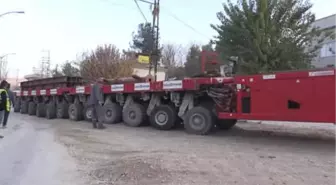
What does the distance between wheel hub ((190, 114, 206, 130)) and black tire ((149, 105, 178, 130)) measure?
1.17 meters

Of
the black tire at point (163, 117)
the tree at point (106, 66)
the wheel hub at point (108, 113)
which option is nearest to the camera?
the black tire at point (163, 117)

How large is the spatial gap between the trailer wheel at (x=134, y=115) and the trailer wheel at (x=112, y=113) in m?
0.64

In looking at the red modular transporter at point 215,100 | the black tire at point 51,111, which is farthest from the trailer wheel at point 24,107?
the red modular transporter at point 215,100

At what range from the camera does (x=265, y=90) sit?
34.7 ft

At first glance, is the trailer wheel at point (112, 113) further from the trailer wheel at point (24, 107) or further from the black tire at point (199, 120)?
the trailer wheel at point (24, 107)

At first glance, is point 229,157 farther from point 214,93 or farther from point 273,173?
point 214,93

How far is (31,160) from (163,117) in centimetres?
598

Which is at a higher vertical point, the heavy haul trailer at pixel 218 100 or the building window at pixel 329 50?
the building window at pixel 329 50

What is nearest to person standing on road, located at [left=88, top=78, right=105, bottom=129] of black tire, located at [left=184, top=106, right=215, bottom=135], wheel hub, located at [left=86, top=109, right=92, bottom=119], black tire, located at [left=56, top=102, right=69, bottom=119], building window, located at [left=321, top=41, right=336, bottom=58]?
wheel hub, located at [left=86, top=109, right=92, bottom=119]

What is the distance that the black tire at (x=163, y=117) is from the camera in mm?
13445

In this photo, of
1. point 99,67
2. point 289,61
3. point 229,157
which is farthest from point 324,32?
point 99,67

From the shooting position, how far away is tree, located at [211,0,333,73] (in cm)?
1922

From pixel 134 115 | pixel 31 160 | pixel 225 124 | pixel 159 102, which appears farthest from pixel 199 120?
pixel 31 160

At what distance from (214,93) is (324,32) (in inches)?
482
